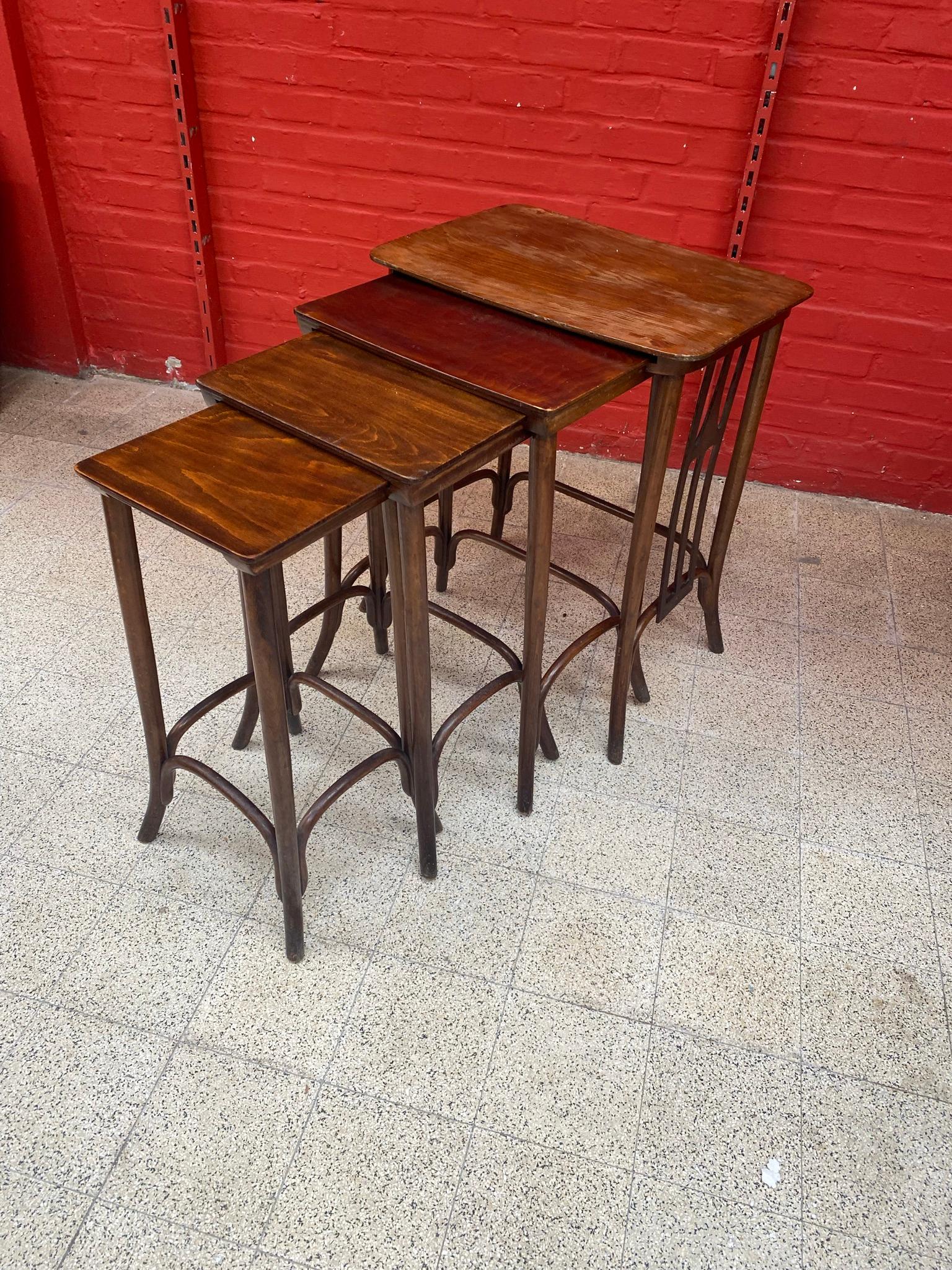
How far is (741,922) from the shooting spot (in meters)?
Result: 1.98

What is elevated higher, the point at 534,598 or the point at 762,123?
the point at 762,123

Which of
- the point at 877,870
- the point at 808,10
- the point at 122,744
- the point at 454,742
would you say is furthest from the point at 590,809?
the point at 808,10

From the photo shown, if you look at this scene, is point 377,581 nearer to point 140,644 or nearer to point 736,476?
point 140,644

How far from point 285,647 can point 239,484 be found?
0.61m

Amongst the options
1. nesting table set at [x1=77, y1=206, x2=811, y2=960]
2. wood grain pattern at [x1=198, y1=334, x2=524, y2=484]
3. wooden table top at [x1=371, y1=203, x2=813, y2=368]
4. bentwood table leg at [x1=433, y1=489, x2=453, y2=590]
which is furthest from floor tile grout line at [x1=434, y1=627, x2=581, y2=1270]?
wooden table top at [x1=371, y1=203, x2=813, y2=368]

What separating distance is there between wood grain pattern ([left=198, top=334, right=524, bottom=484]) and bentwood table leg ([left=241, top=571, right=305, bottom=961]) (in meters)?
0.25

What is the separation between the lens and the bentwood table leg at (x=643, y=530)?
184 centimetres

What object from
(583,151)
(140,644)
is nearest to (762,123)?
(583,151)

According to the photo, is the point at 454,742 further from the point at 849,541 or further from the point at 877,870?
the point at 849,541

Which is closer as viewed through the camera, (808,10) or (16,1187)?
A: (16,1187)

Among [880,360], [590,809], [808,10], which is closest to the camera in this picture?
[590,809]

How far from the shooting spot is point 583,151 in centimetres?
290

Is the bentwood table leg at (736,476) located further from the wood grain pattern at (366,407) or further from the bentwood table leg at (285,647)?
the bentwood table leg at (285,647)

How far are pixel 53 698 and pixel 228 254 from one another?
5.67ft
